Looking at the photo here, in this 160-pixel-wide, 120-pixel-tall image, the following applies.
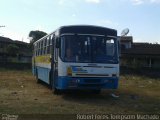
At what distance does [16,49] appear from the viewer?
7300 centimetres

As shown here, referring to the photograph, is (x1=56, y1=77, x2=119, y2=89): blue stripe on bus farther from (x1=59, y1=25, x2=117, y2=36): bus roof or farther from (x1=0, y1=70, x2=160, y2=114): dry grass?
(x1=59, y1=25, x2=117, y2=36): bus roof

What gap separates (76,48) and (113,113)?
4600 millimetres

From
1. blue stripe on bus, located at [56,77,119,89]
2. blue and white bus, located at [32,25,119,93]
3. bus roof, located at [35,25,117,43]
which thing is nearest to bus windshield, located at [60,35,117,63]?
blue and white bus, located at [32,25,119,93]

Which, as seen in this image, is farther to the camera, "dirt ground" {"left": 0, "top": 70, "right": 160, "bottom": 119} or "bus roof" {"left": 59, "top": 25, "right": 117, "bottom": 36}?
"bus roof" {"left": 59, "top": 25, "right": 117, "bottom": 36}

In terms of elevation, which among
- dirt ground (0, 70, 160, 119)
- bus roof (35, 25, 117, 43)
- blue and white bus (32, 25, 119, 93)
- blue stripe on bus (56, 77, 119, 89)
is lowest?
dirt ground (0, 70, 160, 119)

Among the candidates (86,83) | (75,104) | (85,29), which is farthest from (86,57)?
(75,104)

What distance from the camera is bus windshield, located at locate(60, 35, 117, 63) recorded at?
17.3 m

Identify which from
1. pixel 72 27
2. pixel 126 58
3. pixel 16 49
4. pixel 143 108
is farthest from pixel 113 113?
pixel 16 49

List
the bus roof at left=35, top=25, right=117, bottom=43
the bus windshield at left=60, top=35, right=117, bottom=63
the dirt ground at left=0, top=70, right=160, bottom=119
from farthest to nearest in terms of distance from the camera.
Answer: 1. the bus roof at left=35, top=25, right=117, bottom=43
2. the bus windshield at left=60, top=35, right=117, bottom=63
3. the dirt ground at left=0, top=70, right=160, bottom=119

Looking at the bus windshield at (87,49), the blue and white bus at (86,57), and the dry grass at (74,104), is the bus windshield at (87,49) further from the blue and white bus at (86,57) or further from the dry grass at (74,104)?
the dry grass at (74,104)

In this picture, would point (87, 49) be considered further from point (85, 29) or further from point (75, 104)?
point (75, 104)

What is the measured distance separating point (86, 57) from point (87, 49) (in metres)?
0.35

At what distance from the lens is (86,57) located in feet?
57.2

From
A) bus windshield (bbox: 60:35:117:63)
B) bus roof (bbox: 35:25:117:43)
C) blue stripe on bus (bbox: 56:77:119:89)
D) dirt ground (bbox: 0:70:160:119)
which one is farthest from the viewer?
bus roof (bbox: 35:25:117:43)
